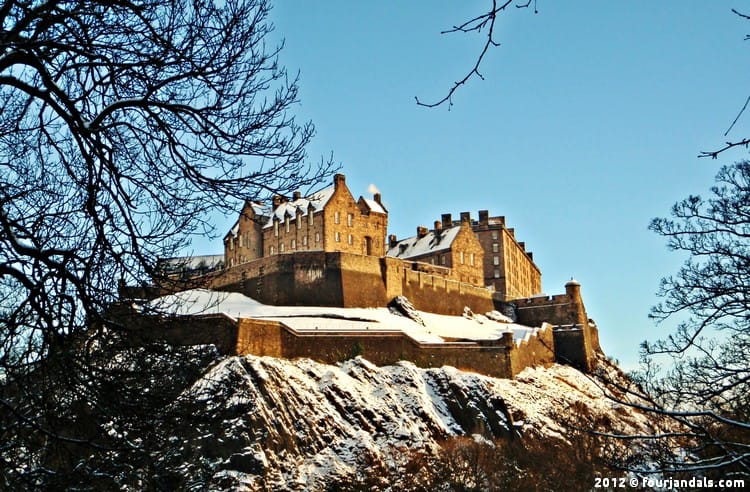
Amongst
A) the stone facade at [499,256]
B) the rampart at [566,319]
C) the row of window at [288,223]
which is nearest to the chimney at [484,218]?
the stone facade at [499,256]

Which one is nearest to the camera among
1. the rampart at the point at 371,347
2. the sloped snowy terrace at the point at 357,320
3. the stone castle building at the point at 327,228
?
the rampart at the point at 371,347

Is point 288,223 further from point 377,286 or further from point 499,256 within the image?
point 499,256

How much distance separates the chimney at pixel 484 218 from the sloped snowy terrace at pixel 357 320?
14.9m

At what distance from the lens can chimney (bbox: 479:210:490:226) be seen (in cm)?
6488

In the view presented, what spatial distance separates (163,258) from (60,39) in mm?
2087

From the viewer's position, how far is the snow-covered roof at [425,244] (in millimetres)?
58812

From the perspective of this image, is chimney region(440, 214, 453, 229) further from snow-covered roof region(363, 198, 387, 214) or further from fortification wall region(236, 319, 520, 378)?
fortification wall region(236, 319, 520, 378)

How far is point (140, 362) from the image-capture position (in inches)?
275

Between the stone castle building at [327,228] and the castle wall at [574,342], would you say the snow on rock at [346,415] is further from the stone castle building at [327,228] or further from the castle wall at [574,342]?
the stone castle building at [327,228]

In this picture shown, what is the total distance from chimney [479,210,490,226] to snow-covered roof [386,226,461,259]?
441 centimetres

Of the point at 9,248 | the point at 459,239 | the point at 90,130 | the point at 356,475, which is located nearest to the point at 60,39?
the point at 90,130

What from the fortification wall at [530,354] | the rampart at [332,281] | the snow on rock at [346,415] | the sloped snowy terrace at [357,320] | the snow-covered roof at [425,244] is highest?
the snow-covered roof at [425,244]

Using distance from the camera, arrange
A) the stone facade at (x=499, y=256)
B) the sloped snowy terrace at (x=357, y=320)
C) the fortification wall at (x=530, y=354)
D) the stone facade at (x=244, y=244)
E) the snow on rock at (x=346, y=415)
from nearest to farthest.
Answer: the snow on rock at (x=346, y=415)
the sloped snowy terrace at (x=357, y=320)
the fortification wall at (x=530, y=354)
the stone facade at (x=244, y=244)
the stone facade at (x=499, y=256)

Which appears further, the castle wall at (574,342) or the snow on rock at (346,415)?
the castle wall at (574,342)
